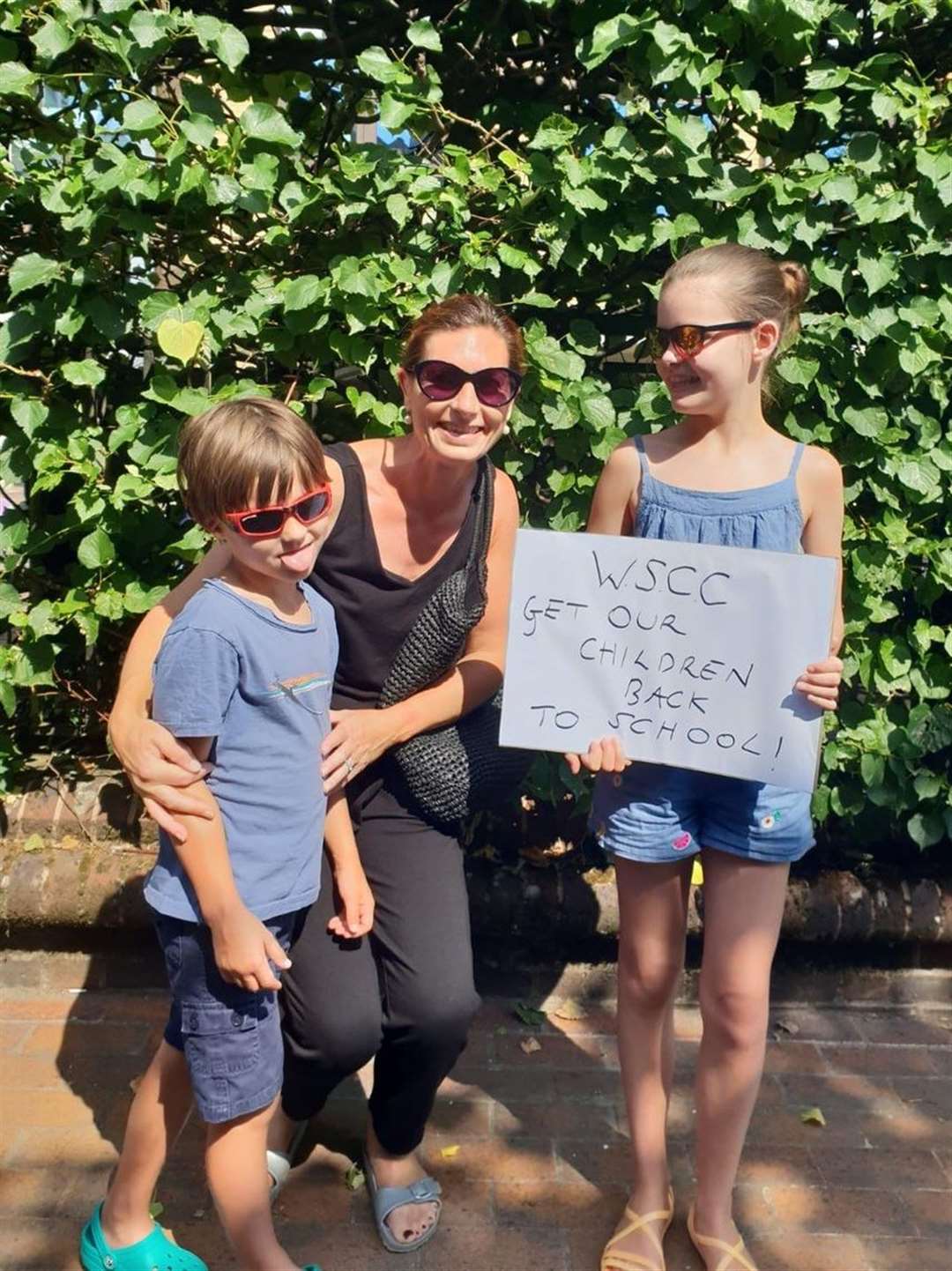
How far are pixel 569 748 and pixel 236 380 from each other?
5.13 feet

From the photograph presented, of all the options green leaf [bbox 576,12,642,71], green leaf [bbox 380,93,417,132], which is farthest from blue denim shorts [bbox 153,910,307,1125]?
green leaf [bbox 576,12,642,71]

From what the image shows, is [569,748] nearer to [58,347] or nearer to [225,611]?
[225,611]

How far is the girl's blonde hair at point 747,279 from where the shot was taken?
222 cm

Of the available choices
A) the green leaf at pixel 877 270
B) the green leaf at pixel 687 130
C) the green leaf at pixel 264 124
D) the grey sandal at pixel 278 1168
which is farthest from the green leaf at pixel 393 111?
the grey sandal at pixel 278 1168

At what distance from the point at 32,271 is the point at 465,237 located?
114 cm

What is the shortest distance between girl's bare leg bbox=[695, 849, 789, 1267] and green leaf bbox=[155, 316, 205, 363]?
182 cm

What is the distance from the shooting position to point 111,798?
376 cm

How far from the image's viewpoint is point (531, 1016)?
353cm

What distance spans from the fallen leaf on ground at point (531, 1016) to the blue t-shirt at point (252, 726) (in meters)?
1.43

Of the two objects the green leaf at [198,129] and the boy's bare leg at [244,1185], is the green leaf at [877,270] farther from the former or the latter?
the boy's bare leg at [244,1185]

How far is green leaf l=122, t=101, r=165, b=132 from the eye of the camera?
2.85m

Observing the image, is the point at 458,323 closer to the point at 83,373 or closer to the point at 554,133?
the point at 554,133

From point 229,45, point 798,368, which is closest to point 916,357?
point 798,368

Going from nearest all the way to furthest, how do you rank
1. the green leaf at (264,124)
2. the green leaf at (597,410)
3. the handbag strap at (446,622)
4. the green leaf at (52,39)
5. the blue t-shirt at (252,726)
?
the blue t-shirt at (252,726) < the handbag strap at (446,622) < the green leaf at (52,39) < the green leaf at (264,124) < the green leaf at (597,410)
